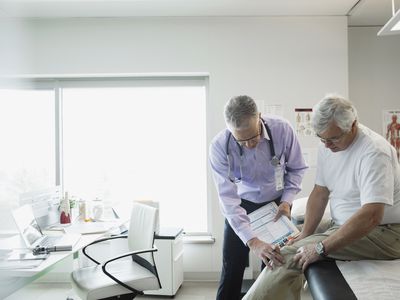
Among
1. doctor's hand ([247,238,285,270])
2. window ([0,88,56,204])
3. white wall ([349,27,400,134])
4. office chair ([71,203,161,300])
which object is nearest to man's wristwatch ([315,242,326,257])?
doctor's hand ([247,238,285,270])

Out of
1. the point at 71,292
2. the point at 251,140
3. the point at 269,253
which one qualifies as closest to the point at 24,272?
the point at 269,253

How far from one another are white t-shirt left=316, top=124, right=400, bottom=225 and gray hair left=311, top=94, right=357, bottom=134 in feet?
0.40

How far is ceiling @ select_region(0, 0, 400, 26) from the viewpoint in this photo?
3062mm

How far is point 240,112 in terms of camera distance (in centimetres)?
172

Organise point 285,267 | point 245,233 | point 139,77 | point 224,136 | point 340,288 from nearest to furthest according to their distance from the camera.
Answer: point 340,288 → point 285,267 → point 245,233 → point 224,136 → point 139,77

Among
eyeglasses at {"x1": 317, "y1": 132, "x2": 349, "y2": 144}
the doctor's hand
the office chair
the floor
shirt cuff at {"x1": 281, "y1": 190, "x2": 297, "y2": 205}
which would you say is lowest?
the floor

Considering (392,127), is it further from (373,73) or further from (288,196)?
(288,196)

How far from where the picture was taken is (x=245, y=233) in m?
1.83

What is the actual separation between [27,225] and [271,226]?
154cm

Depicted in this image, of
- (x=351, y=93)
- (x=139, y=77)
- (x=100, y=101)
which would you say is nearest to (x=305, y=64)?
(x=351, y=93)

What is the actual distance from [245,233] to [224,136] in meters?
0.54

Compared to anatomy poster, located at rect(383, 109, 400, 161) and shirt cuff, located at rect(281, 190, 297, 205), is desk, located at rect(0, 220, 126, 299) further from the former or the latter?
anatomy poster, located at rect(383, 109, 400, 161)

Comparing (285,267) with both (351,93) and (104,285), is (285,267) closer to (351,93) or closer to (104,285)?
(104,285)

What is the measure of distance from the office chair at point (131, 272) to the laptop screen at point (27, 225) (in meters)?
0.33
